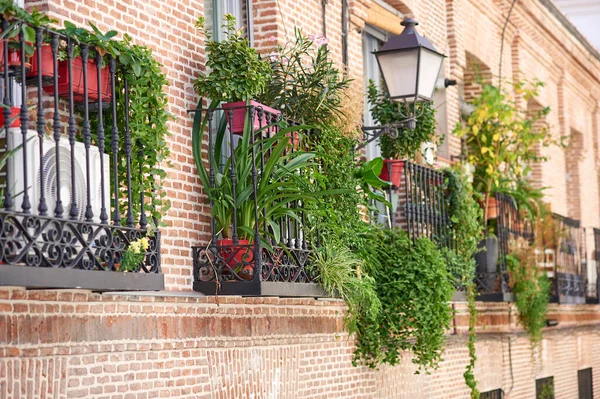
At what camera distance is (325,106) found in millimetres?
9680

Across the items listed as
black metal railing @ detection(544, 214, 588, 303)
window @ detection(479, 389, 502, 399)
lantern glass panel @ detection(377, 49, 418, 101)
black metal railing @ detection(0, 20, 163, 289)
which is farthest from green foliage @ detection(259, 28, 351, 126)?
black metal railing @ detection(544, 214, 588, 303)

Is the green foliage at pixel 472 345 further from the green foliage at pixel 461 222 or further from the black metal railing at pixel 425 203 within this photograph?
the black metal railing at pixel 425 203

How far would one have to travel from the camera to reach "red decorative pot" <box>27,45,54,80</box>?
6488 mm

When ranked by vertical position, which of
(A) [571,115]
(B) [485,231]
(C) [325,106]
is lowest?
(B) [485,231]

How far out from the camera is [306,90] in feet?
31.4

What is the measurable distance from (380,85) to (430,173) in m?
1.23

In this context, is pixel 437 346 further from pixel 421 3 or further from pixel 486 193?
pixel 421 3

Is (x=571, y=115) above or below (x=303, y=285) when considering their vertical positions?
above

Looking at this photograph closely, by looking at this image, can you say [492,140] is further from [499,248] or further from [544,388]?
[544,388]

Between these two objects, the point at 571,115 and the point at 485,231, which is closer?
the point at 485,231

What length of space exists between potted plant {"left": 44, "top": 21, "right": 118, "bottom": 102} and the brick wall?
4.00 feet

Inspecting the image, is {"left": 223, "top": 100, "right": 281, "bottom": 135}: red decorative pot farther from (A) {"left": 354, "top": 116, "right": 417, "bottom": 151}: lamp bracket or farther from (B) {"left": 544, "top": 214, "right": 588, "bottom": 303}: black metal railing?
(B) {"left": 544, "top": 214, "right": 588, "bottom": 303}: black metal railing

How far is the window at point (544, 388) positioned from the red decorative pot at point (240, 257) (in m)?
10.1

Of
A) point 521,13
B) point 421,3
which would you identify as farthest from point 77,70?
point 521,13
